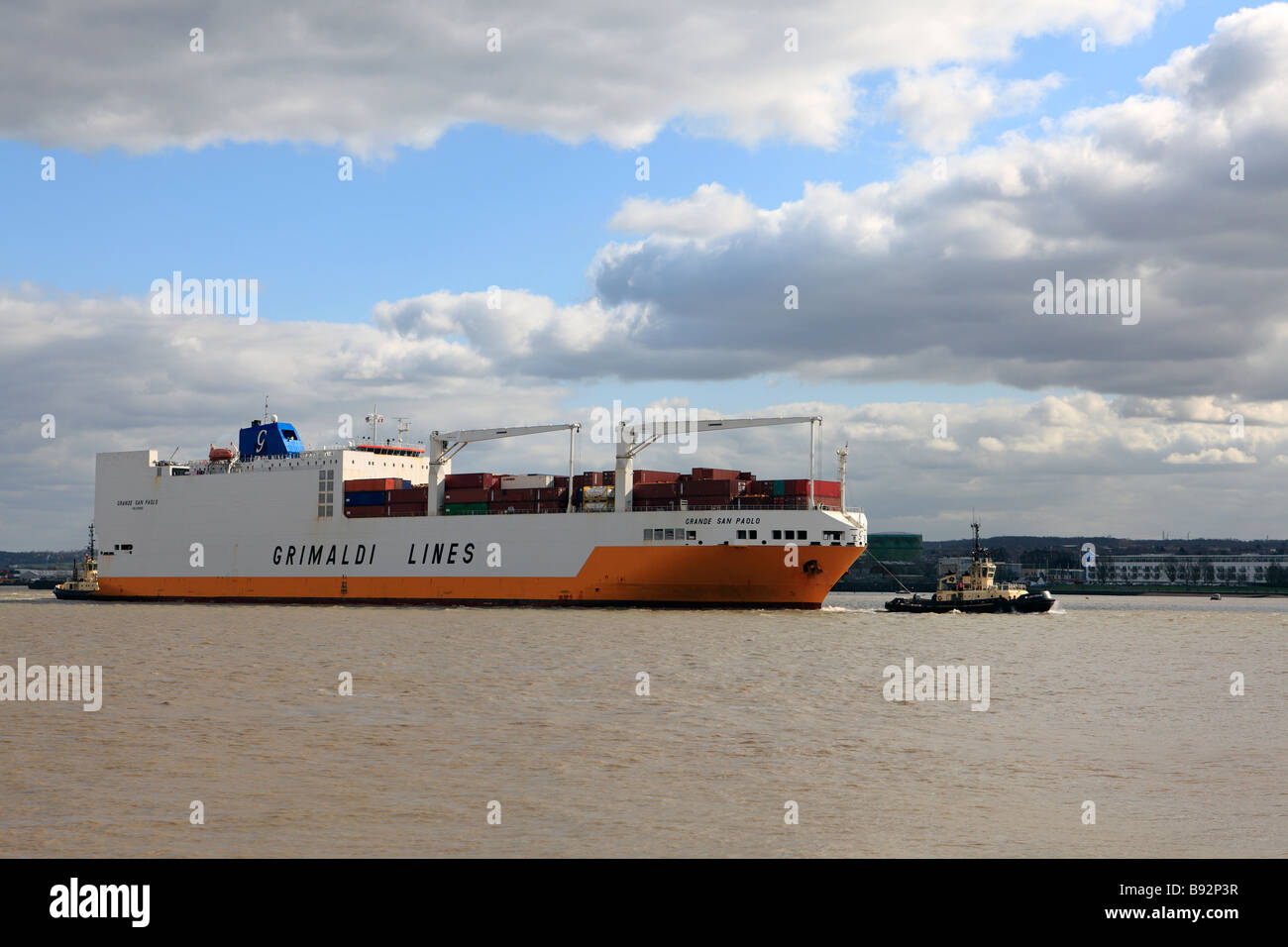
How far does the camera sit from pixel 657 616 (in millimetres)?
47062

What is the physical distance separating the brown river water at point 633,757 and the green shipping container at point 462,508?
26.7 metres

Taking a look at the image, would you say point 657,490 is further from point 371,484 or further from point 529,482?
point 371,484

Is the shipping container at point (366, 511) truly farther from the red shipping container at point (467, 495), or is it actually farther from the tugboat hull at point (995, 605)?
the tugboat hull at point (995, 605)

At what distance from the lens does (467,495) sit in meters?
58.9

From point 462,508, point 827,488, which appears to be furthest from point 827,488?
point 462,508

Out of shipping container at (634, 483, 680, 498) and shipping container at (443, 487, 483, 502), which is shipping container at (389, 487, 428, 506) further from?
shipping container at (634, 483, 680, 498)

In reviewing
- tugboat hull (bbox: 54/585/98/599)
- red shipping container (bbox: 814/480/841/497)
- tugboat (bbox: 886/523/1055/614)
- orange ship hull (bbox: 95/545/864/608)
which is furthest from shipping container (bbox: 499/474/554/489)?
tugboat hull (bbox: 54/585/98/599)

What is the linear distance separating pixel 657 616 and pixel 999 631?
570 inches

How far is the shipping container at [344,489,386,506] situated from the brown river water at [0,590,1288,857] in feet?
104

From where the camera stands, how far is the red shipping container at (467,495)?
5834 centimetres

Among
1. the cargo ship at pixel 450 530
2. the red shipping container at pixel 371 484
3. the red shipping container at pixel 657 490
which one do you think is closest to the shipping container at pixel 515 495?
the cargo ship at pixel 450 530

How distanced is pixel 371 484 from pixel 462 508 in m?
7.84
